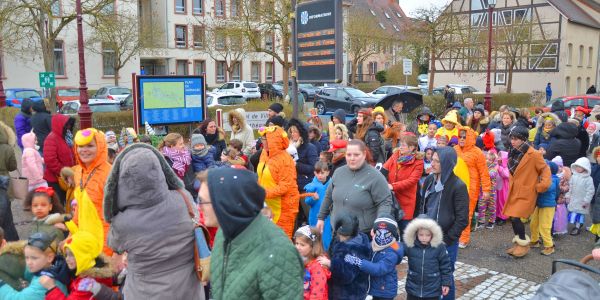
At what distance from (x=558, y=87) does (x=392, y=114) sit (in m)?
32.8

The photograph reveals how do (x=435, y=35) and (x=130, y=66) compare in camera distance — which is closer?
(x=435, y=35)

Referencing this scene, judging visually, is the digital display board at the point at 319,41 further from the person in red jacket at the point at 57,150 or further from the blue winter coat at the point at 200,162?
the person in red jacket at the point at 57,150

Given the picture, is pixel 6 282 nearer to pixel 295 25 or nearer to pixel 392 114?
pixel 295 25

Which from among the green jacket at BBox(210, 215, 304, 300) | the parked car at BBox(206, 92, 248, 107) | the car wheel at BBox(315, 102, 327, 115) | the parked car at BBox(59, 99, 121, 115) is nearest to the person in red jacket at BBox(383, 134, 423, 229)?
the green jacket at BBox(210, 215, 304, 300)

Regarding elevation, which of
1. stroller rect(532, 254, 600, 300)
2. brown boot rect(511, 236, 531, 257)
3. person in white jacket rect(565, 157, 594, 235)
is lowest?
brown boot rect(511, 236, 531, 257)

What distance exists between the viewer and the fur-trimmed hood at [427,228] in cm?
444

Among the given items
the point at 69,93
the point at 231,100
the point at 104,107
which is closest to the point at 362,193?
the point at 104,107

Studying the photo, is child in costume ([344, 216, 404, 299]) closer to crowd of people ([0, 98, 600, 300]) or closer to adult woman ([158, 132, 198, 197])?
crowd of people ([0, 98, 600, 300])

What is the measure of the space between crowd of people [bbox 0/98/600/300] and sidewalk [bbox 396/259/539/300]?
0.70 metres

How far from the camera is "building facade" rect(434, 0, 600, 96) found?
3541cm

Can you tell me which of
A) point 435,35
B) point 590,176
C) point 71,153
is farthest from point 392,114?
point 435,35

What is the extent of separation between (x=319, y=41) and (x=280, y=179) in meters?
4.00

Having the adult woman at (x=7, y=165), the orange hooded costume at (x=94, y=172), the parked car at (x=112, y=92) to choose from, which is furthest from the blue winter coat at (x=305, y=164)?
the parked car at (x=112, y=92)

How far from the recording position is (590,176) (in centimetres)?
806
